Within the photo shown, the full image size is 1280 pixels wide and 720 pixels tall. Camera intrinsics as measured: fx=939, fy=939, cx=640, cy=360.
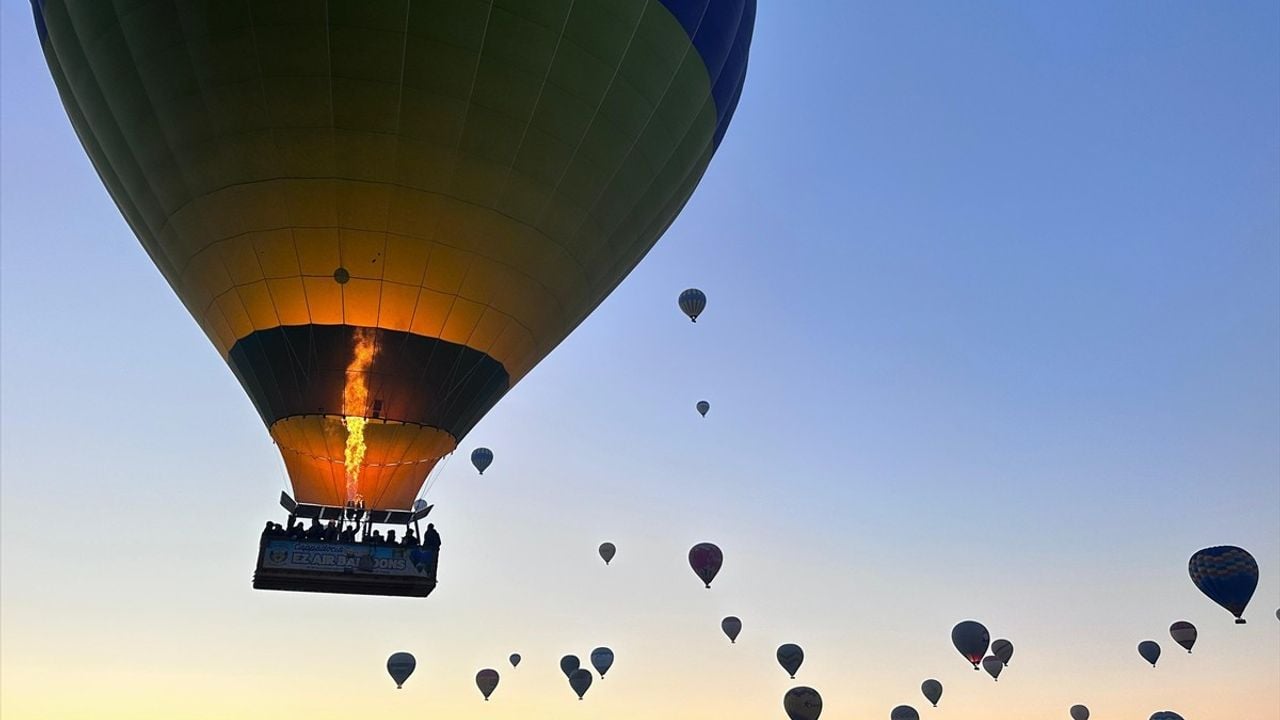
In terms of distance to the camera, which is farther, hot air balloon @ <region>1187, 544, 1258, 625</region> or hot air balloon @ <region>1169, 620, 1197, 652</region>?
→ hot air balloon @ <region>1169, 620, 1197, 652</region>

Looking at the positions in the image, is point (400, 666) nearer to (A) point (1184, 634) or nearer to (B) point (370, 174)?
(B) point (370, 174)

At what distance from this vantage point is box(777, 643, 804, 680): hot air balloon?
24.4 m

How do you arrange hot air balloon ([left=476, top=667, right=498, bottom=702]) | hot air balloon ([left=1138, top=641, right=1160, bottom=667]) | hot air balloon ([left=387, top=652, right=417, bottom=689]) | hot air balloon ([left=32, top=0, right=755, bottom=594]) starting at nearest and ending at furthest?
hot air balloon ([left=32, top=0, right=755, bottom=594]) < hot air balloon ([left=387, top=652, right=417, bottom=689]) < hot air balloon ([left=476, top=667, right=498, bottom=702]) < hot air balloon ([left=1138, top=641, right=1160, bottom=667])

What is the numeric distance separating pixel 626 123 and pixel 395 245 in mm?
3110

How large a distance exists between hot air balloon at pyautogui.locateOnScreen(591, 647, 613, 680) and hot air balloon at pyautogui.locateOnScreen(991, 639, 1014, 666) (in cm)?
1118

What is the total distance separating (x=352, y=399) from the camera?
35.1ft

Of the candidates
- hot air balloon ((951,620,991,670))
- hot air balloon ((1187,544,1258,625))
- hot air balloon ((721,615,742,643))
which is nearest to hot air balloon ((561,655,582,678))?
hot air balloon ((721,615,742,643))

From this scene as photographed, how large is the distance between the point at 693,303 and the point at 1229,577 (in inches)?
558

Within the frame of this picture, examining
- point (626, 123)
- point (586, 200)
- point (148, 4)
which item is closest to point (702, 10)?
point (626, 123)

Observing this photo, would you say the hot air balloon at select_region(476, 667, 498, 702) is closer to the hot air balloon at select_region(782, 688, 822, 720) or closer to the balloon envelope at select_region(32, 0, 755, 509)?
the hot air balloon at select_region(782, 688, 822, 720)

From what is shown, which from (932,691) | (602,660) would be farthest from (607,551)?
(932,691)

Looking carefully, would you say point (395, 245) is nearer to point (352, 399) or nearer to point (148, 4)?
point (352, 399)

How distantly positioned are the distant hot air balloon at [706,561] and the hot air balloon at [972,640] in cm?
Result: 723

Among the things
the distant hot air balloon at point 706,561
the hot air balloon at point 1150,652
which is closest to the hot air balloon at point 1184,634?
the hot air balloon at point 1150,652
